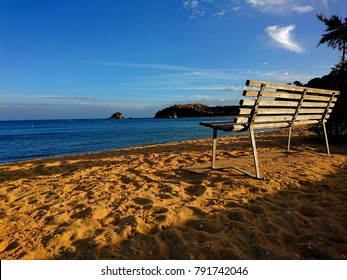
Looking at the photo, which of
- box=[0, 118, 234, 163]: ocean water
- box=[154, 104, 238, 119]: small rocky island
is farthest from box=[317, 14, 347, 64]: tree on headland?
box=[154, 104, 238, 119]: small rocky island

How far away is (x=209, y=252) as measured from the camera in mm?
2699

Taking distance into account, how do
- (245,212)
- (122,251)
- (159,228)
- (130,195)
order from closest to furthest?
(122,251) → (159,228) → (245,212) → (130,195)

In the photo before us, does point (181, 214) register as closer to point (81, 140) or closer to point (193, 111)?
point (81, 140)

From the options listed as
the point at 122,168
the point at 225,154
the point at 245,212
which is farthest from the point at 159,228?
the point at 225,154

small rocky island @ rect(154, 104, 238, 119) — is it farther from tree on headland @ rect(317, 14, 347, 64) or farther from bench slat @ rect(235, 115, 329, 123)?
bench slat @ rect(235, 115, 329, 123)

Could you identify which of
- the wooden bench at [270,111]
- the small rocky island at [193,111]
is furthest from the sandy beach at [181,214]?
the small rocky island at [193,111]

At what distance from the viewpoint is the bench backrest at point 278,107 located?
4.57m

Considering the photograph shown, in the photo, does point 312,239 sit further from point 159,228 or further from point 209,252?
point 159,228

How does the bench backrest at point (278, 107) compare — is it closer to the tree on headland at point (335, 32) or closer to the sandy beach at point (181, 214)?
the sandy beach at point (181, 214)

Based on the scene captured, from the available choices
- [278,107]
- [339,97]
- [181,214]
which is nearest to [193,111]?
[339,97]

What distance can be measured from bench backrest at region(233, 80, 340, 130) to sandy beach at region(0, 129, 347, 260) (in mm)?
1036

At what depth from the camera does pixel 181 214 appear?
11.8 feet

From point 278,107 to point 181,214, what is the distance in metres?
3.35
